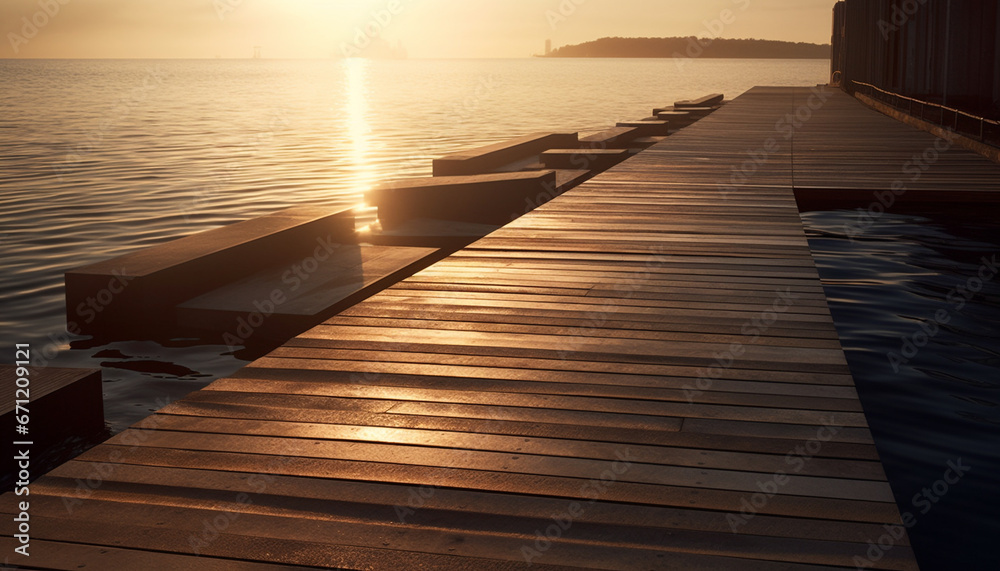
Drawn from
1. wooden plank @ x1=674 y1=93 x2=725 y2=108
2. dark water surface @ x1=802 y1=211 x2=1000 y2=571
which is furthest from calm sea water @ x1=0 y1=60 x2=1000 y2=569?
wooden plank @ x1=674 y1=93 x2=725 y2=108

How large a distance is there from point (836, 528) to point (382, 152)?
73.9ft

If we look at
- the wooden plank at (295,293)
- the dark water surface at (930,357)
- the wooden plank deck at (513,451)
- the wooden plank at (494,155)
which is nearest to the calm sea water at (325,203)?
the dark water surface at (930,357)

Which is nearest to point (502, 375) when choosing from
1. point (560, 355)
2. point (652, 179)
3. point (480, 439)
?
point (560, 355)

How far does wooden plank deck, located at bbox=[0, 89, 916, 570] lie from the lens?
9.02 ft

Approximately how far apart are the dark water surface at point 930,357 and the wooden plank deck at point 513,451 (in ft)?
2.63

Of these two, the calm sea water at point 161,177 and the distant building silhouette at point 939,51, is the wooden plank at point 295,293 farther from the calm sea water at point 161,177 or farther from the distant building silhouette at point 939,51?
the distant building silhouette at point 939,51

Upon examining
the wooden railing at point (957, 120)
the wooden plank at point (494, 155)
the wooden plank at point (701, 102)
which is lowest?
the wooden plank at point (494, 155)

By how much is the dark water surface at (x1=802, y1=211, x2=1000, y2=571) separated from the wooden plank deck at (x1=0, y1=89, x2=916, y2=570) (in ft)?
2.63

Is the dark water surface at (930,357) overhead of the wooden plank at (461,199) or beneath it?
beneath

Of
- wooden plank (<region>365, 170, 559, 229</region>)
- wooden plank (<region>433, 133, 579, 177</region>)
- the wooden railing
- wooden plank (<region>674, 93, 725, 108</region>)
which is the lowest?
wooden plank (<region>365, 170, 559, 229</region>)

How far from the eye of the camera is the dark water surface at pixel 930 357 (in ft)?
13.8

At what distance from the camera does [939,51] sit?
20.6 metres

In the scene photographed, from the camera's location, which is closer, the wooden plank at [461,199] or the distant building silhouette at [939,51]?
the wooden plank at [461,199]

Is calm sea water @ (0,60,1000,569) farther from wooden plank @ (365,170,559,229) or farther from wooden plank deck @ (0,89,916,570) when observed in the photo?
wooden plank @ (365,170,559,229)
